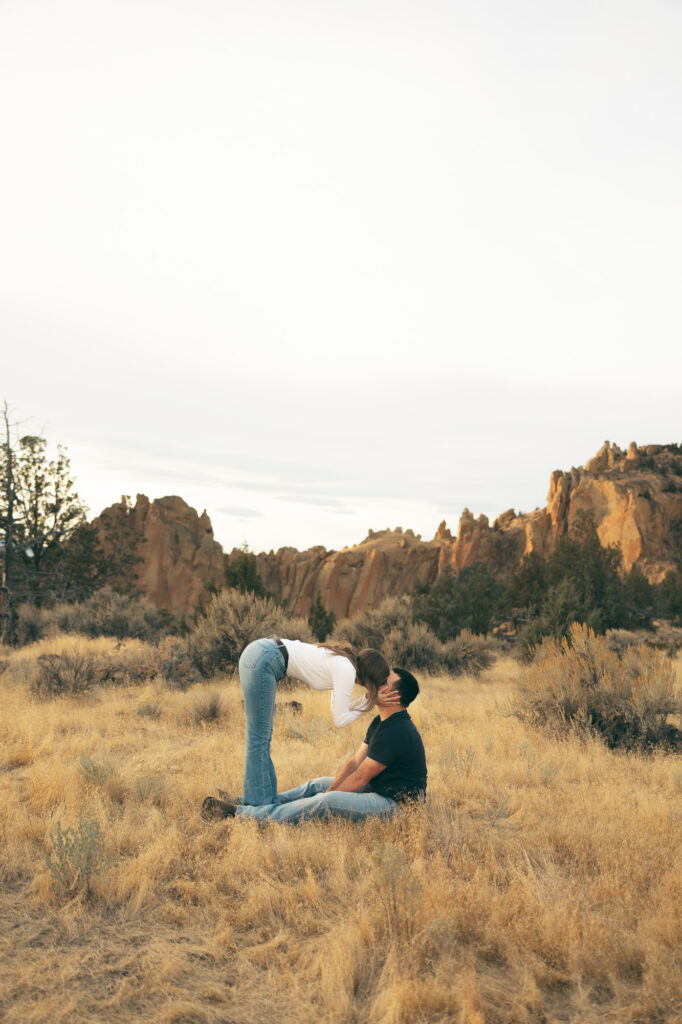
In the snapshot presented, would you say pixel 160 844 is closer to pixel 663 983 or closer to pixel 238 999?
pixel 238 999

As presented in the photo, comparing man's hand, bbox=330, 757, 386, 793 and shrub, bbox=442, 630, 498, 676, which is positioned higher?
man's hand, bbox=330, 757, 386, 793

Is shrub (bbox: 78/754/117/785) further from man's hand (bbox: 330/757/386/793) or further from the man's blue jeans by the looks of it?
man's hand (bbox: 330/757/386/793)

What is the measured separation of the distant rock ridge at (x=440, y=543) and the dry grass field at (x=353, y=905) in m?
50.6

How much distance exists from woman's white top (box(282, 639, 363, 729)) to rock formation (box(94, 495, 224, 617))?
55.3m

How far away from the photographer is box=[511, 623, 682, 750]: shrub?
7.94 m

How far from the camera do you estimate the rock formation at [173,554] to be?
6119cm

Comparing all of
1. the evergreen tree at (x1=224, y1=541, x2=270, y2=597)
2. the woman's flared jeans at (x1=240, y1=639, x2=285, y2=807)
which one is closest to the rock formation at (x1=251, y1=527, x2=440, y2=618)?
the evergreen tree at (x1=224, y1=541, x2=270, y2=597)

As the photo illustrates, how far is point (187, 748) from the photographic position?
7758 millimetres

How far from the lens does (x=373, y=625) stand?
1745 centimetres

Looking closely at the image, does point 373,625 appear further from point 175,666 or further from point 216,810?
point 216,810

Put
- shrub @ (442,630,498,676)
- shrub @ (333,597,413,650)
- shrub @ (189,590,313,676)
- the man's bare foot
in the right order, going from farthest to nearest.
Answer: shrub @ (333,597,413,650) → shrub @ (442,630,498,676) → shrub @ (189,590,313,676) → the man's bare foot

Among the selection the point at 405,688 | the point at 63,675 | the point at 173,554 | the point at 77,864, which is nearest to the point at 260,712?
the point at 405,688

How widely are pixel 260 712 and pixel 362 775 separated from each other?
0.92m

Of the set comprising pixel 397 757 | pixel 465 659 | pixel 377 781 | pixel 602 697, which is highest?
pixel 397 757
